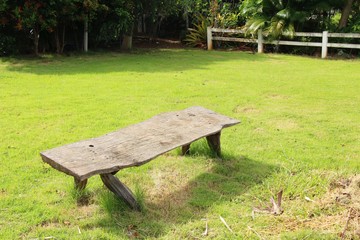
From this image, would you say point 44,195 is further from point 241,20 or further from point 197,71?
point 241,20

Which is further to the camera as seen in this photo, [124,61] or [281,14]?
[281,14]

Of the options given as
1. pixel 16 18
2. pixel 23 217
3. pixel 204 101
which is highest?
pixel 16 18

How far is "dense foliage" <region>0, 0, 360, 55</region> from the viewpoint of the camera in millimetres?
12805

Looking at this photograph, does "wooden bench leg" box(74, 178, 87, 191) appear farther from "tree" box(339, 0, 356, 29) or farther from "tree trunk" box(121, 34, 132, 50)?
"tree" box(339, 0, 356, 29)

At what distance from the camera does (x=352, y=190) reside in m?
4.39

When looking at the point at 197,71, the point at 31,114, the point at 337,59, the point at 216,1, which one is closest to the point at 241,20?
the point at 216,1

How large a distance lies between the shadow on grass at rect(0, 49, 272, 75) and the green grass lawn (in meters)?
0.17

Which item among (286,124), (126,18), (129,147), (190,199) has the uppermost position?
(126,18)

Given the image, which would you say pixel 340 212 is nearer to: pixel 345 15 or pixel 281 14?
pixel 281 14

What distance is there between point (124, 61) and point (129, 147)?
9.20 m

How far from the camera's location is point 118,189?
13.3 ft

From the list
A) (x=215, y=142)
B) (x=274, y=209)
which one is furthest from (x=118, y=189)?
(x=215, y=142)

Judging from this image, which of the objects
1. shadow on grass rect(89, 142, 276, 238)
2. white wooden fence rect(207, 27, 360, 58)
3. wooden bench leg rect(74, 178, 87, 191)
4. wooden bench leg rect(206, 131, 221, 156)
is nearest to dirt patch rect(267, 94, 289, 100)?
shadow on grass rect(89, 142, 276, 238)

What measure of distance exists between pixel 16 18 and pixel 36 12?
57cm
